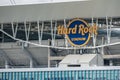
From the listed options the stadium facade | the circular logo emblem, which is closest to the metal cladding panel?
the stadium facade

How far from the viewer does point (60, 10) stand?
7525 cm

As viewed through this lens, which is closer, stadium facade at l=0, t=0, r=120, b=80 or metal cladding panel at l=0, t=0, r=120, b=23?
stadium facade at l=0, t=0, r=120, b=80

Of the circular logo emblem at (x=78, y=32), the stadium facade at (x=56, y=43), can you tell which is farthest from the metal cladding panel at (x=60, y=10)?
the circular logo emblem at (x=78, y=32)

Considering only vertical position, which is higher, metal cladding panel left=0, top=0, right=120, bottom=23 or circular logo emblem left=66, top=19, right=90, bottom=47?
metal cladding panel left=0, top=0, right=120, bottom=23

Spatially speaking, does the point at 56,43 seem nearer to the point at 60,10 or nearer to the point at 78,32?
the point at 78,32

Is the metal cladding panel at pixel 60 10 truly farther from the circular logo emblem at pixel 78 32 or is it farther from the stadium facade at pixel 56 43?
the circular logo emblem at pixel 78 32

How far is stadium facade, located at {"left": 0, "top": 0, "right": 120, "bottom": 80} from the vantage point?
7294cm

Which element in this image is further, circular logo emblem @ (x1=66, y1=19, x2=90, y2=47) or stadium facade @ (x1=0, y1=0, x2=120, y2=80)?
circular logo emblem @ (x1=66, y1=19, x2=90, y2=47)

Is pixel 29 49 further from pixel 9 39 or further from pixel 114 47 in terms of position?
pixel 114 47

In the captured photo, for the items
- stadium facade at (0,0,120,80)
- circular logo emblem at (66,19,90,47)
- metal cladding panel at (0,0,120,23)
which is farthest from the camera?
circular logo emblem at (66,19,90,47)

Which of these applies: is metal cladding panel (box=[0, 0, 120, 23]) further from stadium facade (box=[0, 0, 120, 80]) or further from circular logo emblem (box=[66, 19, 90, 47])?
circular logo emblem (box=[66, 19, 90, 47])

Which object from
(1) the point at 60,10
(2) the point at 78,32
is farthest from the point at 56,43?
(1) the point at 60,10

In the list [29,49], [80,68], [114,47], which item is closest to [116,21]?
[114,47]

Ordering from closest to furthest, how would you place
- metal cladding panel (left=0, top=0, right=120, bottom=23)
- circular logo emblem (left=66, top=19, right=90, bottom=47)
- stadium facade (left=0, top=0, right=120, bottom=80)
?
stadium facade (left=0, top=0, right=120, bottom=80)
metal cladding panel (left=0, top=0, right=120, bottom=23)
circular logo emblem (left=66, top=19, right=90, bottom=47)
